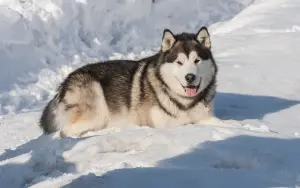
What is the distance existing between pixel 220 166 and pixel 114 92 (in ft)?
7.58

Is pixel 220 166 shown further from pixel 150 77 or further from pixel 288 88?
pixel 288 88

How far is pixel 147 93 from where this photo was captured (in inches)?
239

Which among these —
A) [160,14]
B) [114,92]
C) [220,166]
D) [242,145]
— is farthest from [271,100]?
[160,14]

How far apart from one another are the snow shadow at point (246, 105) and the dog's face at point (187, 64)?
728 millimetres

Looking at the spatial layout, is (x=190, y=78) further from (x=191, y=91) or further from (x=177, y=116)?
(x=177, y=116)

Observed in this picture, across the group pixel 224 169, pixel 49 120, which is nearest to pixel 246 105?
pixel 49 120

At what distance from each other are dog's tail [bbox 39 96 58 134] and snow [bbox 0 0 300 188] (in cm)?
22

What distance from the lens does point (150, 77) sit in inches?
242

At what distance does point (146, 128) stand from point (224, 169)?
5.62 feet

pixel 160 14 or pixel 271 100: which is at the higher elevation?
pixel 160 14

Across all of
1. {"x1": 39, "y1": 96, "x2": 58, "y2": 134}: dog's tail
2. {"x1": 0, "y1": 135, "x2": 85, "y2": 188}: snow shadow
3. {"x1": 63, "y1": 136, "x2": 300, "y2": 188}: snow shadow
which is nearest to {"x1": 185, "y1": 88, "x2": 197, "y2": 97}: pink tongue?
{"x1": 63, "y1": 136, "x2": 300, "y2": 188}: snow shadow

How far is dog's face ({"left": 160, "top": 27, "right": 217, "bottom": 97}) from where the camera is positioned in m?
5.78

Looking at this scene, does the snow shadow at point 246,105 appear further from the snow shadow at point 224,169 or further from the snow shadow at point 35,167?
the snow shadow at point 35,167

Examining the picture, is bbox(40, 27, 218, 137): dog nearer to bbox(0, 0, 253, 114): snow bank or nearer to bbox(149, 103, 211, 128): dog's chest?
bbox(149, 103, 211, 128): dog's chest
